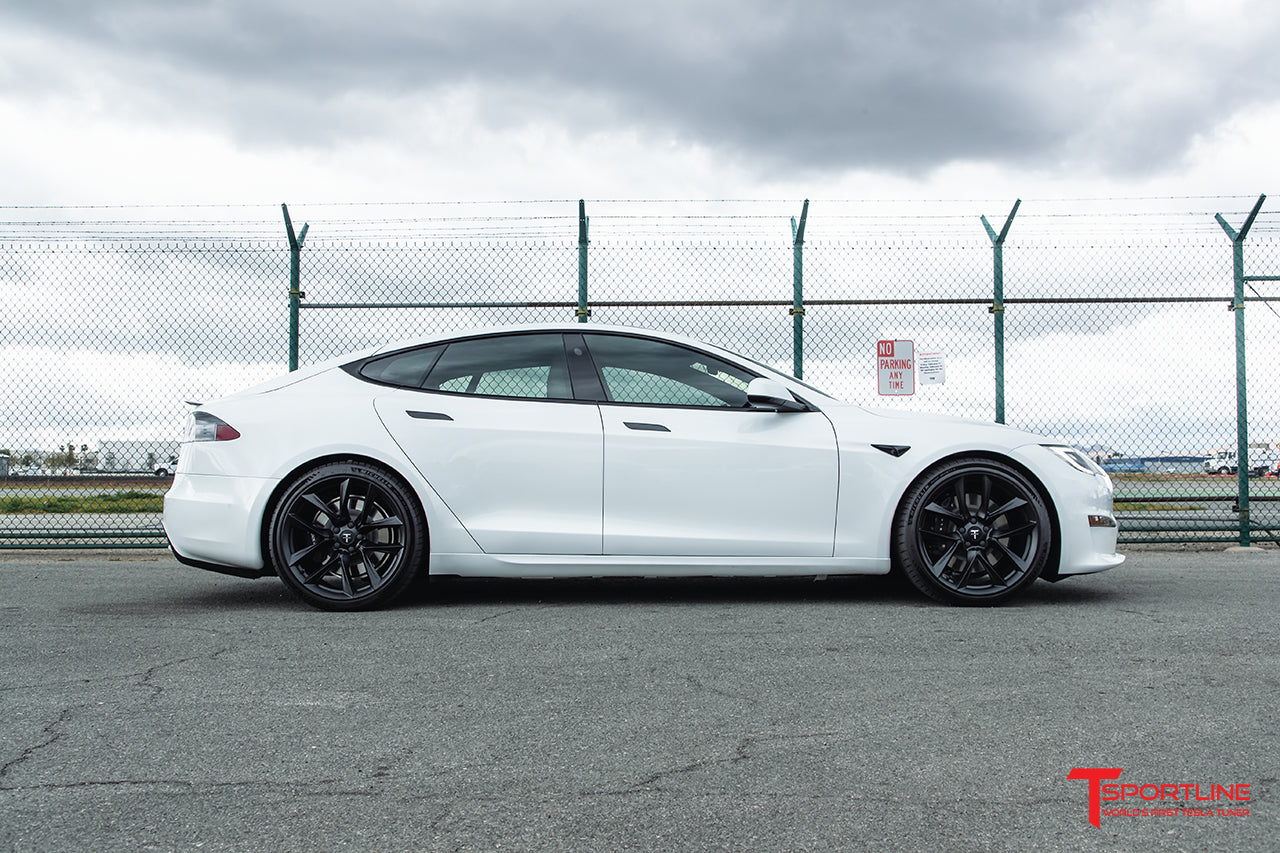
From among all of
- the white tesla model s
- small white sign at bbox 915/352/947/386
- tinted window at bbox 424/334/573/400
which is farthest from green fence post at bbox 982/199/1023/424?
tinted window at bbox 424/334/573/400

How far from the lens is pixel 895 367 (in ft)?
23.7

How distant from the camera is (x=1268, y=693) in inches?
116

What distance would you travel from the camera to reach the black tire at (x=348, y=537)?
15.1 feet

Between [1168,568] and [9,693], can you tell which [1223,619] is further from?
[9,693]

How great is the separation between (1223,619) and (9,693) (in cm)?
482

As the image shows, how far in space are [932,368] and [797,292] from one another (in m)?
1.20

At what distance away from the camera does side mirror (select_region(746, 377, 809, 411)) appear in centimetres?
469

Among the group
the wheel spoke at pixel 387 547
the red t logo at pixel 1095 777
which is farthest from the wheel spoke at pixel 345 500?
the red t logo at pixel 1095 777

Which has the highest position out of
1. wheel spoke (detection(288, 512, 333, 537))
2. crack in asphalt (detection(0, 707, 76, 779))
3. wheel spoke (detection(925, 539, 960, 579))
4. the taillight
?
the taillight

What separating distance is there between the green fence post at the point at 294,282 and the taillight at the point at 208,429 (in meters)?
2.75

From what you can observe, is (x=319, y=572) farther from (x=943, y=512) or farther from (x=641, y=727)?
(x=943, y=512)

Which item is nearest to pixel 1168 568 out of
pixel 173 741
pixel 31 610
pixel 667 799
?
pixel 667 799

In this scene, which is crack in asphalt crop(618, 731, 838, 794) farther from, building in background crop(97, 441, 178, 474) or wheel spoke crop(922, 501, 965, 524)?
building in background crop(97, 441, 178, 474)

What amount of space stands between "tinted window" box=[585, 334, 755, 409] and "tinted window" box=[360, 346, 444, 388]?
85 cm
